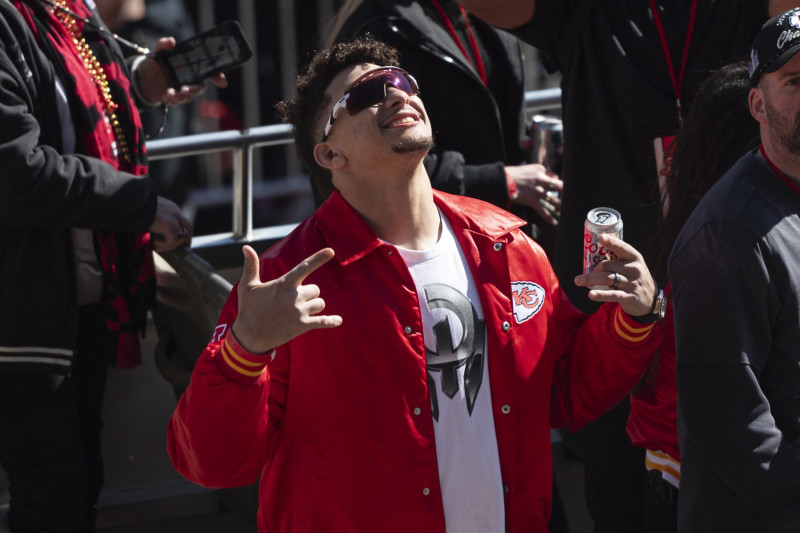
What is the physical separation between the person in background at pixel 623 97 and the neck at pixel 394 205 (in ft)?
3.54

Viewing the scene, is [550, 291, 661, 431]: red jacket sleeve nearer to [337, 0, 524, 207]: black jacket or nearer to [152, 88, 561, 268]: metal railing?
[337, 0, 524, 207]: black jacket

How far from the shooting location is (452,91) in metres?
3.81

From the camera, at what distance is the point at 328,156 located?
2.70 metres

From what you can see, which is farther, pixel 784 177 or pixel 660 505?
pixel 660 505

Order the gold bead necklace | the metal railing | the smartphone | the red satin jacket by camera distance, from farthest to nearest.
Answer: the metal railing
the smartphone
the gold bead necklace
the red satin jacket

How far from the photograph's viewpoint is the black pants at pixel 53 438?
336 centimetres

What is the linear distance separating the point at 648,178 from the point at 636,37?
42cm

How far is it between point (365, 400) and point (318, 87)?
0.81 metres

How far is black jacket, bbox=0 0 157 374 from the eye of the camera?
324cm

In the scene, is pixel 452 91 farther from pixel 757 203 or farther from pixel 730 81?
pixel 757 203

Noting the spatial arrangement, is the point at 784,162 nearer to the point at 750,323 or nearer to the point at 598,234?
the point at 750,323

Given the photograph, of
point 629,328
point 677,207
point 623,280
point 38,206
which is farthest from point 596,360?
point 38,206

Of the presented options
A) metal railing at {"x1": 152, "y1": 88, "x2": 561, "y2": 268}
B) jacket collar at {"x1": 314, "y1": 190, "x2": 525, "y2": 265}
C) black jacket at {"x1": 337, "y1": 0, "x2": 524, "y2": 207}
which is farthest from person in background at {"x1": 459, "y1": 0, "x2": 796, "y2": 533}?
metal railing at {"x1": 152, "y1": 88, "x2": 561, "y2": 268}

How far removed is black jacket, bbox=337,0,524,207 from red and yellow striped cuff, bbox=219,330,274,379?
1.54 meters
